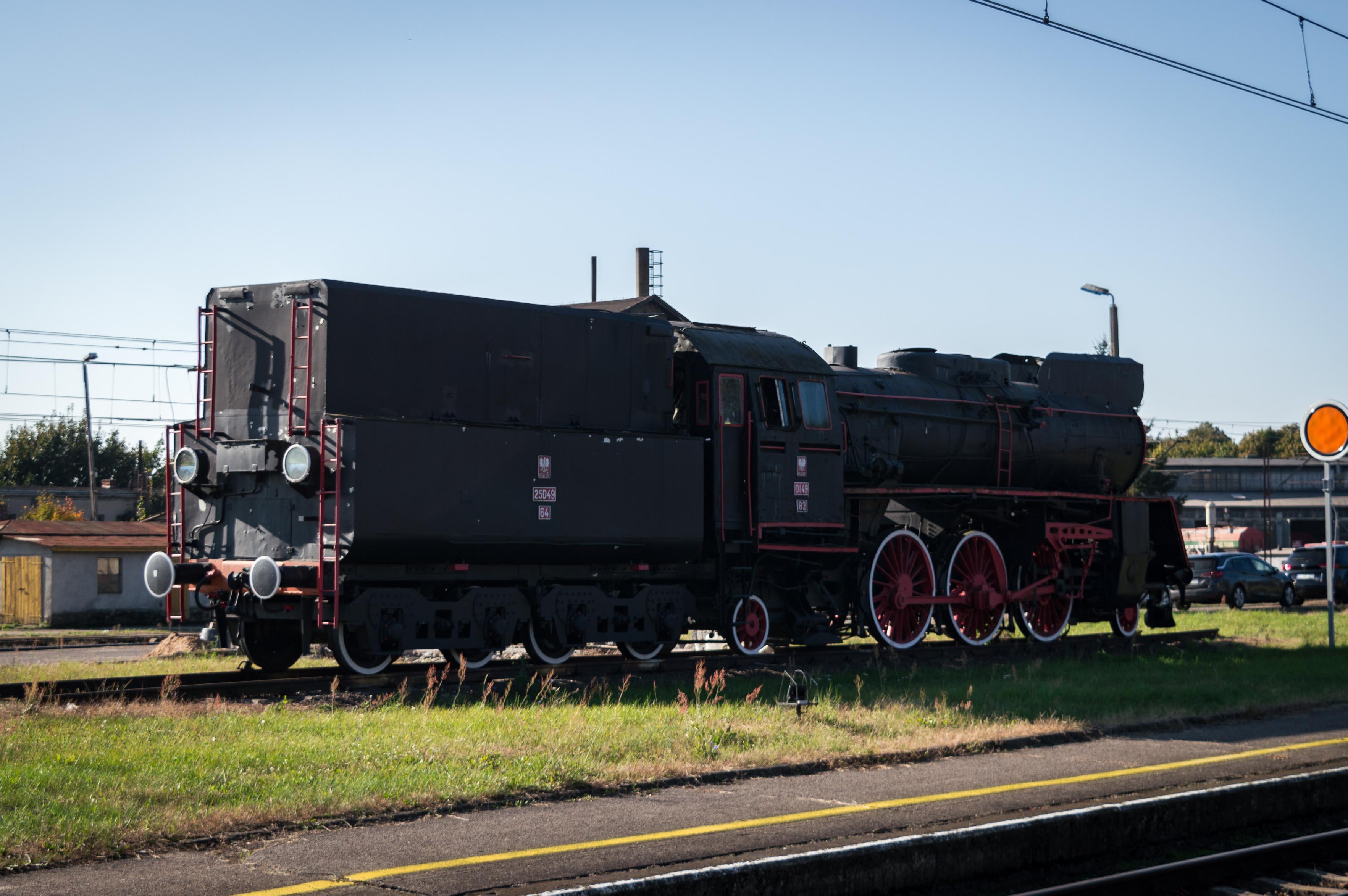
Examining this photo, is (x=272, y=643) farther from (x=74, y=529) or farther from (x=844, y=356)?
(x=74, y=529)

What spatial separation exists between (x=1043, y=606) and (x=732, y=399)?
291 inches

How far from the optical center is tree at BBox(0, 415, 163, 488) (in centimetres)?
7750

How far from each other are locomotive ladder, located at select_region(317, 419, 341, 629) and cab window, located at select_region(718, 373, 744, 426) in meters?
4.86

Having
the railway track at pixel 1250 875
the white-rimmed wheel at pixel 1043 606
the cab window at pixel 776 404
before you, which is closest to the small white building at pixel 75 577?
the cab window at pixel 776 404

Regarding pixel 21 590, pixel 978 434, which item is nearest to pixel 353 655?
pixel 978 434

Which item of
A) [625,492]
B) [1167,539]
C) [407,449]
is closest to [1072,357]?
[1167,539]

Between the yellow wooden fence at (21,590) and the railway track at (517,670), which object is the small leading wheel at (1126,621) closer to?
the railway track at (517,670)

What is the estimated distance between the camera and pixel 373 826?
298 inches

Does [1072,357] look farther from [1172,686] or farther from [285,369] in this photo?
[285,369]

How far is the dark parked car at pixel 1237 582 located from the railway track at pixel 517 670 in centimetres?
1797

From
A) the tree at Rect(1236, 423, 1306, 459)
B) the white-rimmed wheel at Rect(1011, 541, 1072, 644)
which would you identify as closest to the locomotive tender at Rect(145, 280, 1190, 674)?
the white-rimmed wheel at Rect(1011, 541, 1072, 644)

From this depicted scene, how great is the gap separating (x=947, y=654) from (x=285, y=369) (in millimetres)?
9041

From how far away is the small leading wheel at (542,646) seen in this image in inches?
577

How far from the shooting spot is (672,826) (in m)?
7.64
